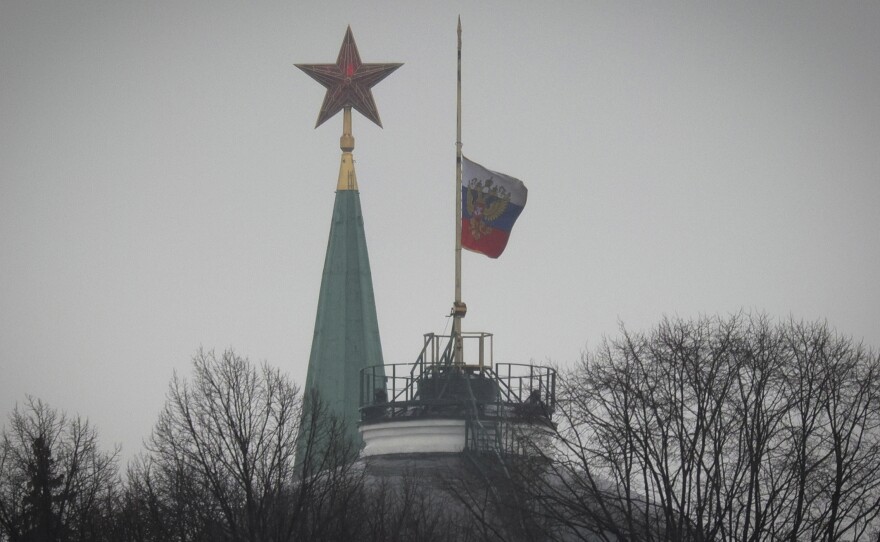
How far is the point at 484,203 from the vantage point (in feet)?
183

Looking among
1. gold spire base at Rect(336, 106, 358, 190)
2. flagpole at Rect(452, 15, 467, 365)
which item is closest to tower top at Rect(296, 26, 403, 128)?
gold spire base at Rect(336, 106, 358, 190)

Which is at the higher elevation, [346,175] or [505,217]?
[346,175]

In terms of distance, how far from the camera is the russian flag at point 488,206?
2180 inches

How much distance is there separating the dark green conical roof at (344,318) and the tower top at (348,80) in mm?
5158

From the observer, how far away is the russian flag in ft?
182

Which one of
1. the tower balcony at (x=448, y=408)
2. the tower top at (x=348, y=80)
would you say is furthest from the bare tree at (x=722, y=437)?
the tower top at (x=348, y=80)

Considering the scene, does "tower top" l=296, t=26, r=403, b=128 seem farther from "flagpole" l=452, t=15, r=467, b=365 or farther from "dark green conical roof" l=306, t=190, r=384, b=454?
"flagpole" l=452, t=15, r=467, b=365

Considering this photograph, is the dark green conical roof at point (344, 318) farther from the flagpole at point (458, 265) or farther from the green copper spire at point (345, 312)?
the flagpole at point (458, 265)

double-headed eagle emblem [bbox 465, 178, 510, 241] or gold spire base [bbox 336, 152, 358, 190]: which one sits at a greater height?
gold spire base [bbox 336, 152, 358, 190]

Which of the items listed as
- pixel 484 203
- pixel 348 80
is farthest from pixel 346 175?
pixel 484 203

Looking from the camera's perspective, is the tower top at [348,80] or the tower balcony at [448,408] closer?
the tower balcony at [448,408]

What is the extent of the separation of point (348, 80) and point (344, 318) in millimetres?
10628

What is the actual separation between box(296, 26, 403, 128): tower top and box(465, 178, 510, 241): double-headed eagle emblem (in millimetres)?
20415

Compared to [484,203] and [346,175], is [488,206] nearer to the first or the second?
[484,203]
